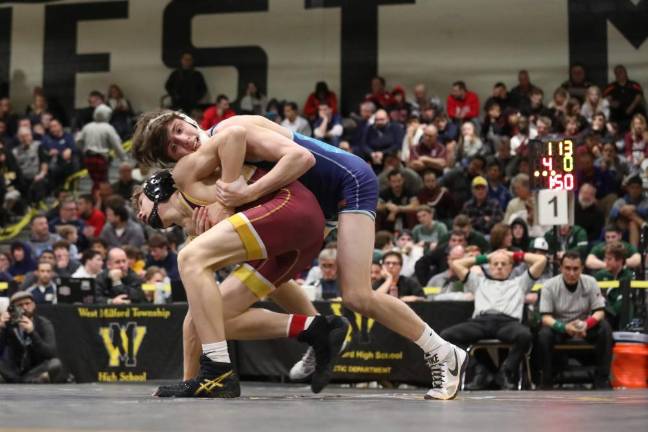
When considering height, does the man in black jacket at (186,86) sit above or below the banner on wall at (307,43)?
below

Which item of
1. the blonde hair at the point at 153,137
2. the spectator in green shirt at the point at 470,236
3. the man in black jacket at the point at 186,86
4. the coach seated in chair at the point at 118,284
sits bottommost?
the coach seated in chair at the point at 118,284

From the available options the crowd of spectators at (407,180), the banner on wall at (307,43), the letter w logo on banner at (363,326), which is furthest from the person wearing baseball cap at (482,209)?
the banner on wall at (307,43)

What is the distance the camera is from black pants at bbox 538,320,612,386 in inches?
385

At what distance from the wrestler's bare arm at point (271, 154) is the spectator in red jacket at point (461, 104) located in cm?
1196

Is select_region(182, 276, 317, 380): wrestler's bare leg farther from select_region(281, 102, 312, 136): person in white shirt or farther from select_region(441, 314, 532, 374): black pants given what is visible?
select_region(281, 102, 312, 136): person in white shirt

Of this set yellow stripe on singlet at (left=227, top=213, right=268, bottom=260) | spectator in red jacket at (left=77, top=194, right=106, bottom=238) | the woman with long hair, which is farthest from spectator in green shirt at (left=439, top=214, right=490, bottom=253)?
yellow stripe on singlet at (left=227, top=213, right=268, bottom=260)

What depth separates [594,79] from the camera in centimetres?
1778

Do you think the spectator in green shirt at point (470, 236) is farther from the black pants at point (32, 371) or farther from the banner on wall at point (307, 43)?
the banner on wall at point (307, 43)

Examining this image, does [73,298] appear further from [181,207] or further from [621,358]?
[181,207]

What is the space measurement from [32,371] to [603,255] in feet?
17.5

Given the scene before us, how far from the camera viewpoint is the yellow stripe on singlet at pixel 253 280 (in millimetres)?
5531

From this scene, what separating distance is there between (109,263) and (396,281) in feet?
9.80

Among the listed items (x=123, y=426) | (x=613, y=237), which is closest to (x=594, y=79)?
(x=613, y=237)

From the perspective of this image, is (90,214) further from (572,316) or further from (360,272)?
(360,272)
